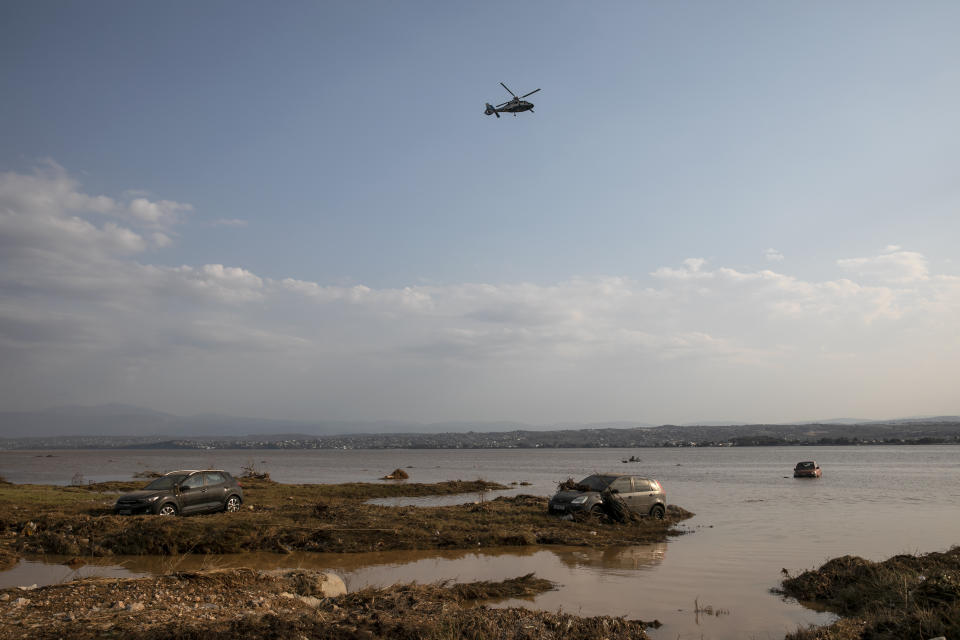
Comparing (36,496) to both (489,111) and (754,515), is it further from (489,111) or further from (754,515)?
(754,515)

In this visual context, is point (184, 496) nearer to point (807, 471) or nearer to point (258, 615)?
point (258, 615)

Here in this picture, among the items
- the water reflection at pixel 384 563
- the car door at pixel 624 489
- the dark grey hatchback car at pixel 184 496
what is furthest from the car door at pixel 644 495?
the dark grey hatchback car at pixel 184 496

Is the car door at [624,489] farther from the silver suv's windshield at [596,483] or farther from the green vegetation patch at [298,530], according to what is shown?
the green vegetation patch at [298,530]

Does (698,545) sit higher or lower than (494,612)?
lower

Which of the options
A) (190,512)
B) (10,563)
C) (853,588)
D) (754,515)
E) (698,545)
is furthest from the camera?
(754,515)

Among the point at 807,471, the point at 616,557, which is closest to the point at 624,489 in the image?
the point at 616,557

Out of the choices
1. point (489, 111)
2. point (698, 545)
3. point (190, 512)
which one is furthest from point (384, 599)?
point (489, 111)

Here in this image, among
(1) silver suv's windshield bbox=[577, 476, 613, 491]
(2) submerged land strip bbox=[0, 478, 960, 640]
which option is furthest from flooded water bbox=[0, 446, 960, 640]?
(1) silver suv's windshield bbox=[577, 476, 613, 491]
